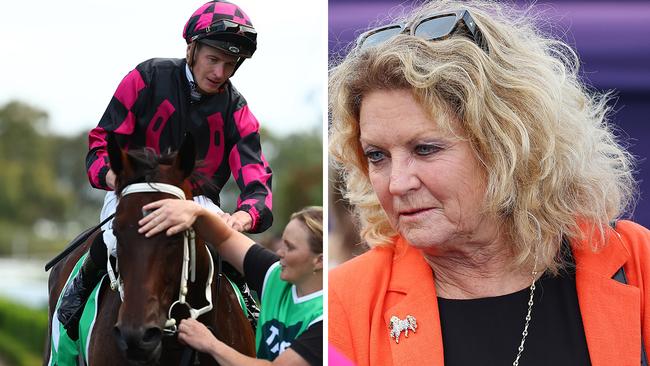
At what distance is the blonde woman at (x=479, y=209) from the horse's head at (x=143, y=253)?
1.63ft

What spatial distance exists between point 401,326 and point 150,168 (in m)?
0.78

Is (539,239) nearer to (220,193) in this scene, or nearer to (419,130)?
(419,130)

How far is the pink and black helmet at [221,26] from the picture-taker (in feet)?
5.95

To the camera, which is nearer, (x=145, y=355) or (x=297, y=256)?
(x=297, y=256)

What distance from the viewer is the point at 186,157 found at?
203 centimetres

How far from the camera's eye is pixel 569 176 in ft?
5.45

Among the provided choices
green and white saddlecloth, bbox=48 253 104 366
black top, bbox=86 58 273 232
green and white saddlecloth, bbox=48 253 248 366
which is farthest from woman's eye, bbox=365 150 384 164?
green and white saddlecloth, bbox=48 253 104 366

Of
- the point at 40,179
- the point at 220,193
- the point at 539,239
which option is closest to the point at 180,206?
the point at 220,193

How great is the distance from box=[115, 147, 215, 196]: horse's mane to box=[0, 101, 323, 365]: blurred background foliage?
0.25 ft

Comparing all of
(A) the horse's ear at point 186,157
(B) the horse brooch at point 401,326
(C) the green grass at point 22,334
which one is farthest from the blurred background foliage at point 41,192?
(B) the horse brooch at point 401,326

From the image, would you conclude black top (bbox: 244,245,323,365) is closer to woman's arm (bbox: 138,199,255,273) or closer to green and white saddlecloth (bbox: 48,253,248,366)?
woman's arm (bbox: 138,199,255,273)

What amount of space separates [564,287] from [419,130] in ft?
1.43

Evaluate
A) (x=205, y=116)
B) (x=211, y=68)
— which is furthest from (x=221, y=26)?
(x=205, y=116)

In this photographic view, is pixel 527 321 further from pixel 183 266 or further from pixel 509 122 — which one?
pixel 183 266
